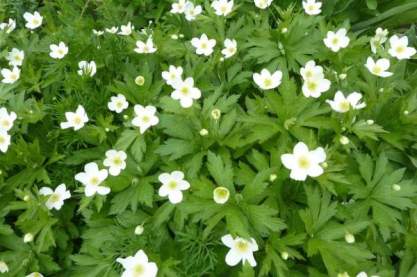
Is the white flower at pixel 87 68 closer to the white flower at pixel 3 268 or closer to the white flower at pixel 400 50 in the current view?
the white flower at pixel 3 268

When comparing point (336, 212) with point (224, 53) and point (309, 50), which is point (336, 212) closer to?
point (309, 50)

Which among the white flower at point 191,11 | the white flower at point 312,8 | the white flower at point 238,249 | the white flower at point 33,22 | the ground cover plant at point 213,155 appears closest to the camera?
the white flower at point 238,249

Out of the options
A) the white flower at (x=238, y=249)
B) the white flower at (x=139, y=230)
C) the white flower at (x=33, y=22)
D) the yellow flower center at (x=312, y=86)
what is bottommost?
the white flower at (x=139, y=230)

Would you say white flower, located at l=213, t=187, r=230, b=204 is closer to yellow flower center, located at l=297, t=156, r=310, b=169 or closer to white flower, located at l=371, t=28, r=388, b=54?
yellow flower center, located at l=297, t=156, r=310, b=169

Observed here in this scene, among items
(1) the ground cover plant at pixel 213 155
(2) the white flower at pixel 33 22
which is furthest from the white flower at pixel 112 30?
(2) the white flower at pixel 33 22

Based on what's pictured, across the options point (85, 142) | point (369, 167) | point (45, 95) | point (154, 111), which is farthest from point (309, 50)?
point (45, 95)

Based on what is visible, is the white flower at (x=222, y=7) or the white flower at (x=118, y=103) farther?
the white flower at (x=222, y=7)

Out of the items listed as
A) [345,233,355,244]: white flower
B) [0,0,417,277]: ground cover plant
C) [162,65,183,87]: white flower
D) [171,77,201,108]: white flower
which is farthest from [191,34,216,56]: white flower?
[345,233,355,244]: white flower

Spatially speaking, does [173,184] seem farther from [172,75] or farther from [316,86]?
[316,86]
